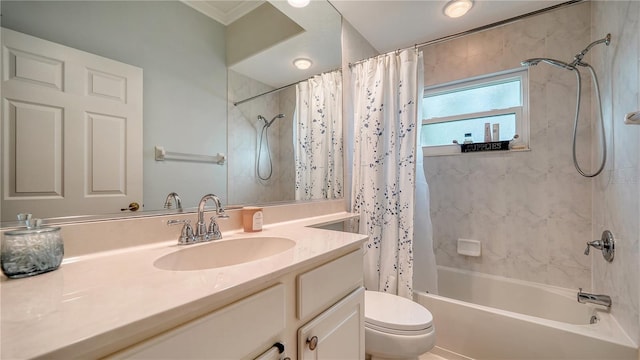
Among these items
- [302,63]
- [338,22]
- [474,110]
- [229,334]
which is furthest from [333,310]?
[474,110]

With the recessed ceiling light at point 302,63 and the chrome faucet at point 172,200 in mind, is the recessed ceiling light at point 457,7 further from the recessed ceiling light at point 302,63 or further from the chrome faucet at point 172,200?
the chrome faucet at point 172,200

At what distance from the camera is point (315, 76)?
5.39 ft

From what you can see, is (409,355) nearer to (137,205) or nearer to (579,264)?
(137,205)

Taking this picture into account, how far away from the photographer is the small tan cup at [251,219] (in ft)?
3.58

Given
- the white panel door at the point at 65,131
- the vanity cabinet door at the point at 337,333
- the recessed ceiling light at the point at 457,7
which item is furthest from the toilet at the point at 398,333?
the recessed ceiling light at the point at 457,7

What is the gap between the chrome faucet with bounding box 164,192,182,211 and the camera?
97 centimetres

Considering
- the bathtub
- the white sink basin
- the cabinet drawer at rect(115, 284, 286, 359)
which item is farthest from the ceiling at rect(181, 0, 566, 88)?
the bathtub

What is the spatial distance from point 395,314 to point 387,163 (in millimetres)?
880

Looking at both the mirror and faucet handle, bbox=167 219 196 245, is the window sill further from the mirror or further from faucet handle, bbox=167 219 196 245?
faucet handle, bbox=167 219 196 245

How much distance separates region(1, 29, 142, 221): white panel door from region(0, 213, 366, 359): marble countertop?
0.20 metres

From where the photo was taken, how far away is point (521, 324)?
1.36 m

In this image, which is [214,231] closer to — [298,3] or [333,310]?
[333,310]

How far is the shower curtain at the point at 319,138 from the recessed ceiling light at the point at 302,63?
0.09 metres

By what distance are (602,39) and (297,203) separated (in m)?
2.01
